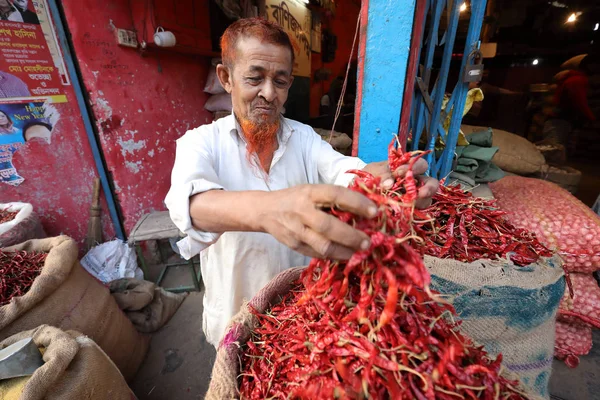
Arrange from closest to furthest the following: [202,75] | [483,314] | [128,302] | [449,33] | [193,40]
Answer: [483,314], [449,33], [128,302], [193,40], [202,75]

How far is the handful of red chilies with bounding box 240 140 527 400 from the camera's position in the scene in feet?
2.92

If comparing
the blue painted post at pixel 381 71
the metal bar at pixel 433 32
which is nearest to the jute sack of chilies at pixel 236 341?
the blue painted post at pixel 381 71

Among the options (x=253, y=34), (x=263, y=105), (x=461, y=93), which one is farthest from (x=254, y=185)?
(x=461, y=93)

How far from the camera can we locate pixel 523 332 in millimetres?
1675

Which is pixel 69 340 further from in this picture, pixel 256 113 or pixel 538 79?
pixel 538 79

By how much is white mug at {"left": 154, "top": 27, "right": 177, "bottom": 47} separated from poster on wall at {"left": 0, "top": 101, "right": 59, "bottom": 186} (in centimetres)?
161

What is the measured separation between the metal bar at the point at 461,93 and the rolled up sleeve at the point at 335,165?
68.7 inches

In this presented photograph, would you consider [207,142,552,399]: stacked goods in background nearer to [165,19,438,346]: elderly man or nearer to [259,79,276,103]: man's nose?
[165,19,438,346]: elderly man

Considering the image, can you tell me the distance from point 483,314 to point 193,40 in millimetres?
5360

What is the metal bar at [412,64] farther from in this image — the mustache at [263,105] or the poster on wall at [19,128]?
the poster on wall at [19,128]

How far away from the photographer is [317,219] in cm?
82

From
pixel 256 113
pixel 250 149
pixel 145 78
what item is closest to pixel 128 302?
pixel 250 149

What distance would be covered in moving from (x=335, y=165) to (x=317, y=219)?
3.75ft

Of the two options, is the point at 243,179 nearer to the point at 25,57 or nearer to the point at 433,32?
the point at 433,32
